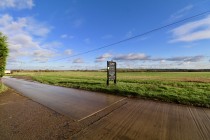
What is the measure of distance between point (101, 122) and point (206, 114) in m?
4.01

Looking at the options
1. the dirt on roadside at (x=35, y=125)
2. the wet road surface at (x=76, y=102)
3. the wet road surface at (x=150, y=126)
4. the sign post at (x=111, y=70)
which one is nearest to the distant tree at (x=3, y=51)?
the wet road surface at (x=76, y=102)

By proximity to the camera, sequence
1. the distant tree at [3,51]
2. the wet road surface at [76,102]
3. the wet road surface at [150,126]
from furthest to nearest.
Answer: the distant tree at [3,51] < the wet road surface at [76,102] < the wet road surface at [150,126]

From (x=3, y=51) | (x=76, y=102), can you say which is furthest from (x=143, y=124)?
(x=3, y=51)

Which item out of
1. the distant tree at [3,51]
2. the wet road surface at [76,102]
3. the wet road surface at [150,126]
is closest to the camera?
the wet road surface at [150,126]

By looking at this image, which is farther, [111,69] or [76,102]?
[111,69]

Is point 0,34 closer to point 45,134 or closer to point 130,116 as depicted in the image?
point 45,134

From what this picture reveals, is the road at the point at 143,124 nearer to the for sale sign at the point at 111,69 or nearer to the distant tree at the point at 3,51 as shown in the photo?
the for sale sign at the point at 111,69

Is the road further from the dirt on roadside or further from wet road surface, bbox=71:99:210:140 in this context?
the dirt on roadside

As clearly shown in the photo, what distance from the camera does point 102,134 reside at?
11.7 ft

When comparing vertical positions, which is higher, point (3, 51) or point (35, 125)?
point (3, 51)

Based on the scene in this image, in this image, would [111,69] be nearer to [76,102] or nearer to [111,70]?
[111,70]

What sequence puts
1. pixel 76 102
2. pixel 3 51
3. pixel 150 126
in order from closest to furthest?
pixel 150 126 < pixel 76 102 < pixel 3 51

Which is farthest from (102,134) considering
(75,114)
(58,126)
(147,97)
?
(147,97)

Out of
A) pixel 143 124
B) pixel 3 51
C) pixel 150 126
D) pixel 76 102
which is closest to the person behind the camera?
pixel 150 126
